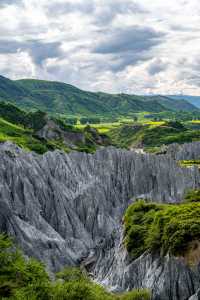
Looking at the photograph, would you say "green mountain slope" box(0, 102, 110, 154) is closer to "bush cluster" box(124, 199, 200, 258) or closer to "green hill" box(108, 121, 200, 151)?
"green hill" box(108, 121, 200, 151)

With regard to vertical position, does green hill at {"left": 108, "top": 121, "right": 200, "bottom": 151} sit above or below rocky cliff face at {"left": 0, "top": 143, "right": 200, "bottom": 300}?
above

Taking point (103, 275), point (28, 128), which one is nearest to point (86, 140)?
point (28, 128)

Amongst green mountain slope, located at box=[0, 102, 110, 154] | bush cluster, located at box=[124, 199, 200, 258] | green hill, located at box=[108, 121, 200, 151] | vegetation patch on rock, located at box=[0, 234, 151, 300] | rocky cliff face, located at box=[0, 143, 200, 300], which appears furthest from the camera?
green hill, located at box=[108, 121, 200, 151]

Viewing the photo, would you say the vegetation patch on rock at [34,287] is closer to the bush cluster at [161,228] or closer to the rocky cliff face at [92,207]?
the rocky cliff face at [92,207]

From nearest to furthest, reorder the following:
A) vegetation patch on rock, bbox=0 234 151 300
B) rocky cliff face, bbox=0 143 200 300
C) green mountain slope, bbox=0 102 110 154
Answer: vegetation patch on rock, bbox=0 234 151 300
rocky cliff face, bbox=0 143 200 300
green mountain slope, bbox=0 102 110 154

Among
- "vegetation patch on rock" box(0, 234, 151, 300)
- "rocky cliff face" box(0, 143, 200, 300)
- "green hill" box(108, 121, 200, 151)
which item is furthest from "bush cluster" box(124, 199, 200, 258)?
"green hill" box(108, 121, 200, 151)

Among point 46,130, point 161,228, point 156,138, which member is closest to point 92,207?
point 161,228

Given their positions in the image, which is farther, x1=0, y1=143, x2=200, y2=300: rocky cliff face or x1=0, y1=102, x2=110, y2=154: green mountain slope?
x1=0, y1=102, x2=110, y2=154: green mountain slope

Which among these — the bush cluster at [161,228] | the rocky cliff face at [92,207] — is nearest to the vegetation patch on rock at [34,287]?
the rocky cliff face at [92,207]
